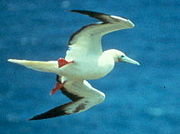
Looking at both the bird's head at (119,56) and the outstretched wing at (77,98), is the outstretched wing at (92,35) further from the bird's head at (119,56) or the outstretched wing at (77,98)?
the outstretched wing at (77,98)

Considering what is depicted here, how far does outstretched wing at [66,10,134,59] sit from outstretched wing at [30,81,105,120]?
338mm

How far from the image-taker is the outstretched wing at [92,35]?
13.4 feet

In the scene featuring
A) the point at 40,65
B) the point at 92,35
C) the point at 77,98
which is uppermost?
the point at 92,35

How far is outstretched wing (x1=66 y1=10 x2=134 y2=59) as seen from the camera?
4.08 meters

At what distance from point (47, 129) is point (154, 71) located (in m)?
1.03

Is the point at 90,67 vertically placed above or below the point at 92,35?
below

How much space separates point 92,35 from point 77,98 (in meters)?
0.63

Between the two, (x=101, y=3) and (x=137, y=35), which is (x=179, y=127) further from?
(x=101, y=3)

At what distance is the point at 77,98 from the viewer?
4.71 meters

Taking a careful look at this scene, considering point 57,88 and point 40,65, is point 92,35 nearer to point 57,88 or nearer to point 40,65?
point 40,65

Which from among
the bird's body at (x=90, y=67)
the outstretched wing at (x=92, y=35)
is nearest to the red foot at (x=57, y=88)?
the bird's body at (x=90, y=67)

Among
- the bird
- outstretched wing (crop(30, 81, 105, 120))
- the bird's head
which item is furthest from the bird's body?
outstretched wing (crop(30, 81, 105, 120))

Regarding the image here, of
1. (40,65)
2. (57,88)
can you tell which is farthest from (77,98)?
(40,65)

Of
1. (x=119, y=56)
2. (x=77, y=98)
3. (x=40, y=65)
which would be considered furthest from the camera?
(x=77, y=98)
